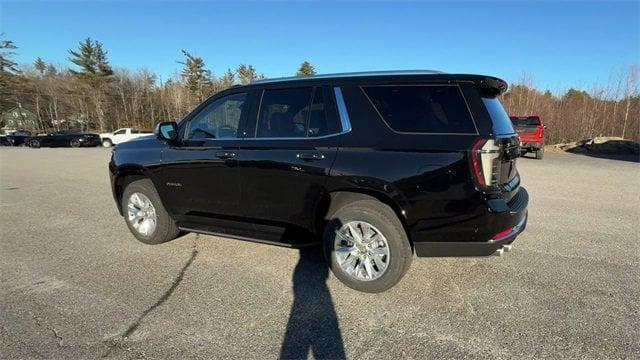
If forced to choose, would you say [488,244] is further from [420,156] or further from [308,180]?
[308,180]

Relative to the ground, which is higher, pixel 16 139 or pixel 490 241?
pixel 490 241

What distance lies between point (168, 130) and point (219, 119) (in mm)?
704

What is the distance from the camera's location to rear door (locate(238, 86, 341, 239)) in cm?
395

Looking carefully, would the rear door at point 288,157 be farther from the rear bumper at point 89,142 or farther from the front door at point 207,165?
the rear bumper at point 89,142

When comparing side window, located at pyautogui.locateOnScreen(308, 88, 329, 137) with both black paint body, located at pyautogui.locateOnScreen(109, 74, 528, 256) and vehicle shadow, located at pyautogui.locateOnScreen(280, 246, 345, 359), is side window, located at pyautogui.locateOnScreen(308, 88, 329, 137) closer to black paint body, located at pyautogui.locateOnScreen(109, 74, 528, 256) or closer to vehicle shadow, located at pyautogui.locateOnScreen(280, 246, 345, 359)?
black paint body, located at pyautogui.locateOnScreen(109, 74, 528, 256)

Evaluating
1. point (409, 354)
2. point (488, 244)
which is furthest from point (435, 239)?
point (409, 354)

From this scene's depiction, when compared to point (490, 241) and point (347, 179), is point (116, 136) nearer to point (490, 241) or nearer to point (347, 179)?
point (347, 179)

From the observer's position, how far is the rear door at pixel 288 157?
155 inches

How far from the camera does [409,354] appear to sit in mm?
2879

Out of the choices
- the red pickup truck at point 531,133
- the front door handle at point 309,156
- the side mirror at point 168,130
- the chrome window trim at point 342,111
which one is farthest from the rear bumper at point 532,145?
the side mirror at point 168,130

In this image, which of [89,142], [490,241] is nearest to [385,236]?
[490,241]

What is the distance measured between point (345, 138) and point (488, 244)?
60.2 inches

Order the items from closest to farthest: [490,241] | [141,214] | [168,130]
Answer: [490,241]
[168,130]
[141,214]

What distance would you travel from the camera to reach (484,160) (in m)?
3.37
